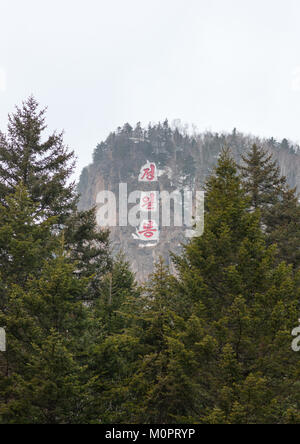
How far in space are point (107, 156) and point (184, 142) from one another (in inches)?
969

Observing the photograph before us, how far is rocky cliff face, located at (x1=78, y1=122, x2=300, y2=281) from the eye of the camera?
296ft

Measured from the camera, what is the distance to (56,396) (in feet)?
26.4

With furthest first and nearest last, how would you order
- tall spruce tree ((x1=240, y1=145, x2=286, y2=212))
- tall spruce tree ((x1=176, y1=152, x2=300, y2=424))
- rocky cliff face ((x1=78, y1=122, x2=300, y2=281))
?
1. rocky cliff face ((x1=78, y1=122, x2=300, y2=281))
2. tall spruce tree ((x1=240, y1=145, x2=286, y2=212))
3. tall spruce tree ((x1=176, y1=152, x2=300, y2=424))

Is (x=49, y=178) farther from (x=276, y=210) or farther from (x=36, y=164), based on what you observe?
(x=276, y=210)

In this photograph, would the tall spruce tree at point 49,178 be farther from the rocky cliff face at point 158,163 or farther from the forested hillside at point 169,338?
the rocky cliff face at point 158,163

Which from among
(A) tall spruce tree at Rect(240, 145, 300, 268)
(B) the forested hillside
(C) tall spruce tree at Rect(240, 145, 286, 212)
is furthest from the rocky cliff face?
(B) the forested hillside

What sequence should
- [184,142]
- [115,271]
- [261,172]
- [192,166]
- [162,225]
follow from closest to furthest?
[115,271], [261,172], [162,225], [192,166], [184,142]

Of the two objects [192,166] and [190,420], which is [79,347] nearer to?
[190,420]

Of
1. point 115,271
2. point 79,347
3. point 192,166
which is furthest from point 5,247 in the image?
point 192,166

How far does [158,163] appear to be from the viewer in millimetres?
105688

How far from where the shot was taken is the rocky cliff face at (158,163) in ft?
296

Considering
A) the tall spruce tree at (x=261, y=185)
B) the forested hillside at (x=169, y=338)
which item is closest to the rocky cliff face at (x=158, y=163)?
the tall spruce tree at (x=261, y=185)

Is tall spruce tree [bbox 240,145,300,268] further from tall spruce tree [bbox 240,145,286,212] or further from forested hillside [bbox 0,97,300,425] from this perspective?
forested hillside [bbox 0,97,300,425]

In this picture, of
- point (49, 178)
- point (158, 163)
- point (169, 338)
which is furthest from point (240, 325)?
point (158, 163)
